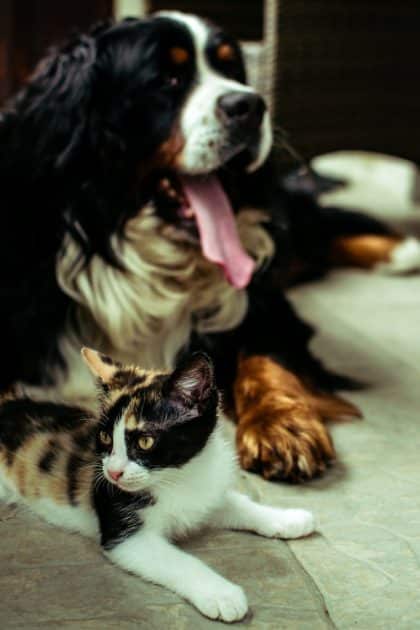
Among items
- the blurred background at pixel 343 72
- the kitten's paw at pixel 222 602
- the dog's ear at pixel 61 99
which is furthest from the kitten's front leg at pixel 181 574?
the blurred background at pixel 343 72

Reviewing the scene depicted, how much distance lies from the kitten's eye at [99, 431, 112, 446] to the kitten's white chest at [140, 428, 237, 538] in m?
0.09

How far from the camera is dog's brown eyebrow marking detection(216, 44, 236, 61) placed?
193 centimetres

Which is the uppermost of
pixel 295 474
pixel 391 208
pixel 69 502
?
pixel 69 502

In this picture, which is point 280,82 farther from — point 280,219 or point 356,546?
point 356,546

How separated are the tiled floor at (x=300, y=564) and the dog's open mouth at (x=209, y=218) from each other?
16.1 inches

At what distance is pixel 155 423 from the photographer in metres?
1.23

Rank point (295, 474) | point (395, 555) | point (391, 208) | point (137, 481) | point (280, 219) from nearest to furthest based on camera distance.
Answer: point (137, 481) → point (395, 555) → point (295, 474) → point (280, 219) → point (391, 208)

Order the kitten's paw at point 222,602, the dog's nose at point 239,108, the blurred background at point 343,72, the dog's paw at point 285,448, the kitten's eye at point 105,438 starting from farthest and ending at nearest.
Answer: the blurred background at point 343,72 < the dog's nose at point 239,108 < the dog's paw at point 285,448 < the kitten's eye at point 105,438 < the kitten's paw at point 222,602

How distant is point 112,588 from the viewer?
1.25m

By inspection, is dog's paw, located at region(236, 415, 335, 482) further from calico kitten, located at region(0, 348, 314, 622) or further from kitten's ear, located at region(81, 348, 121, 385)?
kitten's ear, located at region(81, 348, 121, 385)

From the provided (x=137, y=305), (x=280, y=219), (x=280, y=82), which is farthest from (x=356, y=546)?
(x=280, y=82)

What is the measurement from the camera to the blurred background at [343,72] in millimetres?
2791

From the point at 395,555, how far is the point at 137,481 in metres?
0.41

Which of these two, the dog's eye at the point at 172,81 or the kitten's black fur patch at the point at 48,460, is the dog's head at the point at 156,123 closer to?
the dog's eye at the point at 172,81
